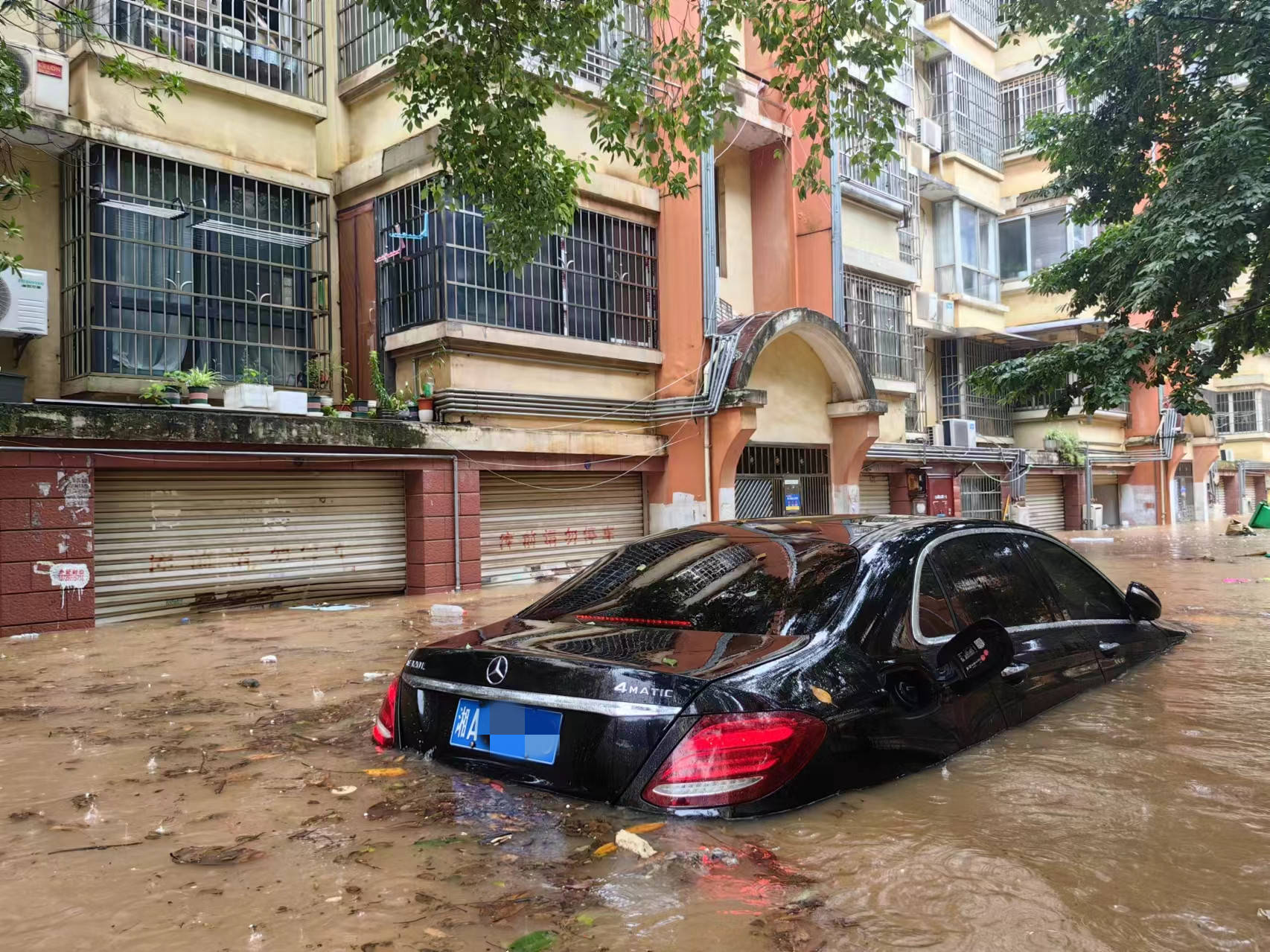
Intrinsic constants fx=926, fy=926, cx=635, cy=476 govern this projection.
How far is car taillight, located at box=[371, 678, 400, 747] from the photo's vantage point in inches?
144

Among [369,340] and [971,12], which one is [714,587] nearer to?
[369,340]

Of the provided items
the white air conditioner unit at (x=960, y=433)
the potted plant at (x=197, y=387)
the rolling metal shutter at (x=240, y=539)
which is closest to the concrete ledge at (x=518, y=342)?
the rolling metal shutter at (x=240, y=539)

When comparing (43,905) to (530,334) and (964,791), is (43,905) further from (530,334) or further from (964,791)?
(530,334)

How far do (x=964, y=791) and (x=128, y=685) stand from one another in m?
5.22

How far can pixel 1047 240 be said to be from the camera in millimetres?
23797

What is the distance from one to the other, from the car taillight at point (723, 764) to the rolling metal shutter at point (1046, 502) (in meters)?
23.6

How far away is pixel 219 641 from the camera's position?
26.2 feet

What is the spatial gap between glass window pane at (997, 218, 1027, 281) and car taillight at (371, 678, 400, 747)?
23455mm

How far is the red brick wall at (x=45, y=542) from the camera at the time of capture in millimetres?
8320

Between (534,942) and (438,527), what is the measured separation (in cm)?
960

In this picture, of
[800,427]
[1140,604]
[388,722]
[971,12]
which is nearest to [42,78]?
[388,722]

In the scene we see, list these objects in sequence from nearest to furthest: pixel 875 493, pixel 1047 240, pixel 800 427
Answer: pixel 800 427 → pixel 875 493 → pixel 1047 240

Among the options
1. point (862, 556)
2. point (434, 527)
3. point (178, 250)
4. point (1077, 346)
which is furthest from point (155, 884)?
point (1077, 346)

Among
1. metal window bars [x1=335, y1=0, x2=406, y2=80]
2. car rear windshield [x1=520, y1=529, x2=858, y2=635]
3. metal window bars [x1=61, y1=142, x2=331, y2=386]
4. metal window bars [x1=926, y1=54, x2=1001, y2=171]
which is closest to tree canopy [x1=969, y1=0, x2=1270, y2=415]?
car rear windshield [x1=520, y1=529, x2=858, y2=635]
